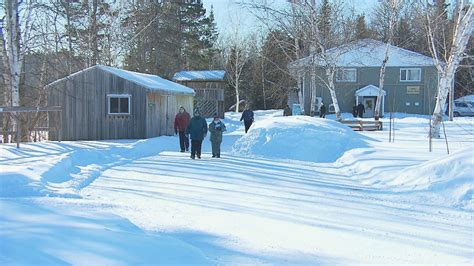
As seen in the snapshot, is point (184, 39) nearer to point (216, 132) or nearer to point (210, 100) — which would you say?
point (210, 100)

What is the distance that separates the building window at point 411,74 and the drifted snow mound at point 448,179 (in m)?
42.3

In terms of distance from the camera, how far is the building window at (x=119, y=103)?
2461 centimetres

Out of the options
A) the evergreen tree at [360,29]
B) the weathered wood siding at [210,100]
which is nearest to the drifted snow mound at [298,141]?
the evergreen tree at [360,29]

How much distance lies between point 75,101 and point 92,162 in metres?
11.6

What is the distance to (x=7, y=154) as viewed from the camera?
48.1 feet

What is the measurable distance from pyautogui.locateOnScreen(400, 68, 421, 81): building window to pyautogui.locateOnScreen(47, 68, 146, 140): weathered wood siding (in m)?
34.5

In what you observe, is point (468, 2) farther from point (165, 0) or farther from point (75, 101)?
point (165, 0)

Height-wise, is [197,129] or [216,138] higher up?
[197,129]

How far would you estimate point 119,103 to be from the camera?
24672 millimetres

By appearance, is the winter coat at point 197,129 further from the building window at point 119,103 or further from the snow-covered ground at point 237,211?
the building window at point 119,103

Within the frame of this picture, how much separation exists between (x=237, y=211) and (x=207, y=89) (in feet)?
124

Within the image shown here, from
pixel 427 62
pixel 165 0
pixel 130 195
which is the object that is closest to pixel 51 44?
pixel 130 195

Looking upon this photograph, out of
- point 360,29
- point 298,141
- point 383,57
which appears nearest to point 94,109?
point 298,141

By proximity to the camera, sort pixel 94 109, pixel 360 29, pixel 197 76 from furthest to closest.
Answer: pixel 197 76
pixel 360 29
pixel 94 109
